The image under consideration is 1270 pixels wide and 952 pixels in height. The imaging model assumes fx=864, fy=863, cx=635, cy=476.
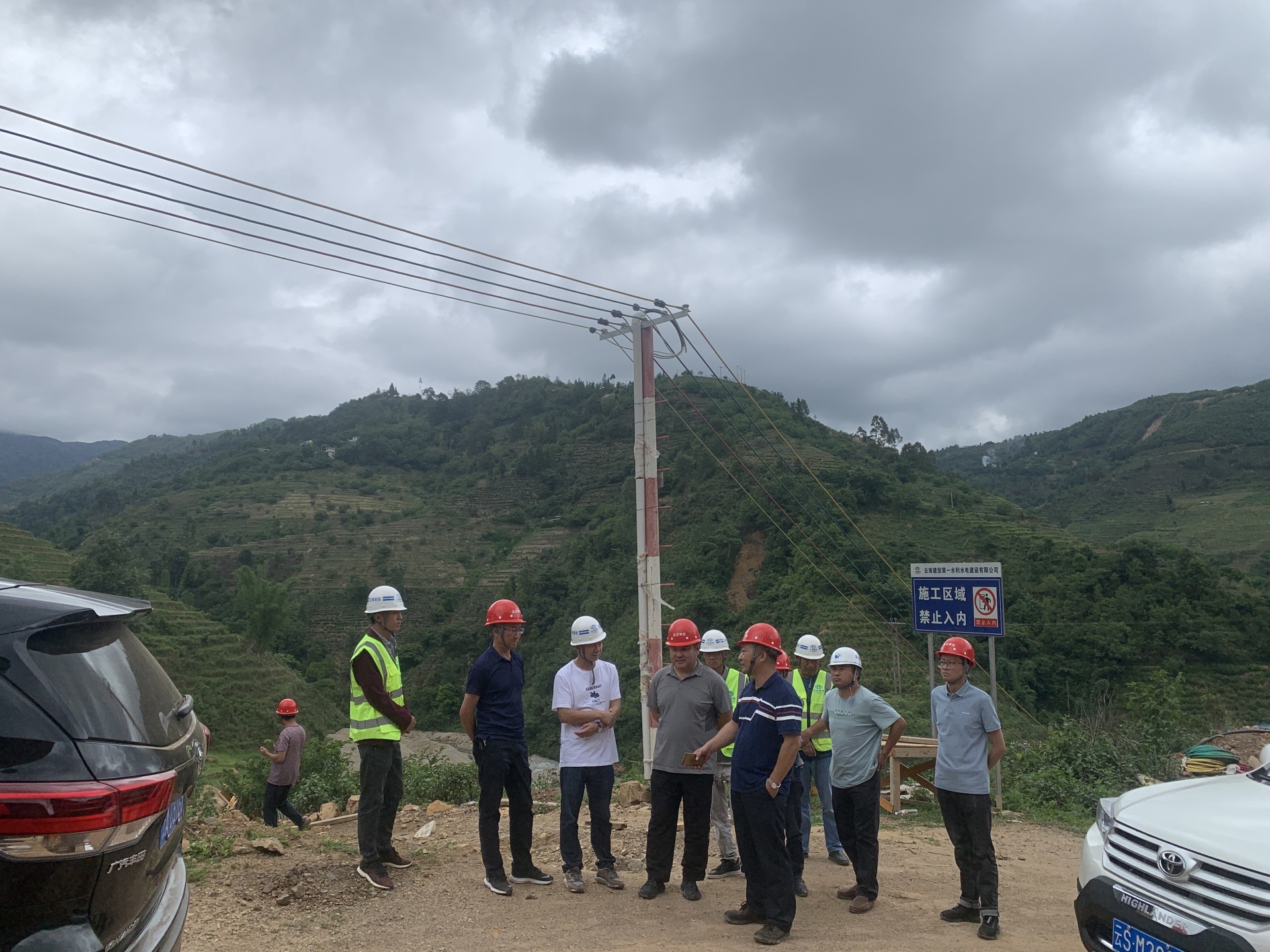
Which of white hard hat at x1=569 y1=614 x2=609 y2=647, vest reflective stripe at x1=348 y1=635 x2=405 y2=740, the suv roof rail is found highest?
the suv roof rail

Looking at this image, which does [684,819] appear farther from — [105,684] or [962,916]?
[105,684]

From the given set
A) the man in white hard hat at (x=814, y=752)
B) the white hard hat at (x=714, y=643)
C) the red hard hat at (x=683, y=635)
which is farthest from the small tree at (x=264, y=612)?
the red hard hat at (x=683, y=635)

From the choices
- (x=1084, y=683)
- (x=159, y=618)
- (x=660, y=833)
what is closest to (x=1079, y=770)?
(x=660, y=833)

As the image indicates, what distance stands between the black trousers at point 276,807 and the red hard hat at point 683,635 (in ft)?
17.2

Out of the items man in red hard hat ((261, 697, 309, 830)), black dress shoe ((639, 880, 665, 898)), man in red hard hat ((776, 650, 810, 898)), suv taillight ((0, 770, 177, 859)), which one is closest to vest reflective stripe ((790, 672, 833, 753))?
man in red hard hat ((776, 650, 810, 898))

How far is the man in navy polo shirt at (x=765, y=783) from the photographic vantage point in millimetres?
4848

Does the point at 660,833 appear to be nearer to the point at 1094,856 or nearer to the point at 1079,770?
the point at 1094,856

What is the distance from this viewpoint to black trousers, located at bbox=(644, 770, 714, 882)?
553cm

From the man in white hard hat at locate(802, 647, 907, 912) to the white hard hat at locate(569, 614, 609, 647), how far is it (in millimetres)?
1597

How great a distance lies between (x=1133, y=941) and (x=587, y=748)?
324 cm

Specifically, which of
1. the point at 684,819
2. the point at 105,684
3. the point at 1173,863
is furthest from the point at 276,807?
the point at 1173,863

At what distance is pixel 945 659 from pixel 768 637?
136 centimetres

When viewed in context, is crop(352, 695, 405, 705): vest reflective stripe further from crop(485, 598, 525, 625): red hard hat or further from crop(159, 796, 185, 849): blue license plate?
crop(159, 796, 185, 849): blue license plate

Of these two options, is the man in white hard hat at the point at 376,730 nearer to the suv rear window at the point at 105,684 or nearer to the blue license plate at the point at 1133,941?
the suv rear window at the point at 105,684
